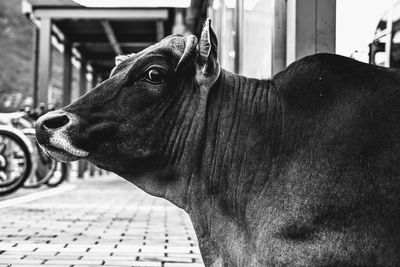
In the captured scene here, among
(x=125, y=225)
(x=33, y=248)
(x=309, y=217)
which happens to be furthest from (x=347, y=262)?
(x=125, y=225)

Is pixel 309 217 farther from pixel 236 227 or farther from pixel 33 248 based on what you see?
pixel 33 248

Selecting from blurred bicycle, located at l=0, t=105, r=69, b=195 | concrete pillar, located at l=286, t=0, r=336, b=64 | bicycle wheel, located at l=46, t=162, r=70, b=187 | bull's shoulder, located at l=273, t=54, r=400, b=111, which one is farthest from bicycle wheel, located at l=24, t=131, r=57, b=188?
bull's shoulder, located at l=273, t=54, r=400, b=111

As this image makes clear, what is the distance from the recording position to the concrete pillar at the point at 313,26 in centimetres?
382

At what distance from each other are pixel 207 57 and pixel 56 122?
0.57 metres

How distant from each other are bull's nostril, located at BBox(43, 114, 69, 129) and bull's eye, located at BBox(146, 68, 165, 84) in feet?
1.09

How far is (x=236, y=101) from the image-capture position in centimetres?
253

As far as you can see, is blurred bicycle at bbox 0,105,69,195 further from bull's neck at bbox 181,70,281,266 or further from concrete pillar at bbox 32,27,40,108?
bull's neck at bbox 181,70,281,266

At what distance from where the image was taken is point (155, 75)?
2.45 meters

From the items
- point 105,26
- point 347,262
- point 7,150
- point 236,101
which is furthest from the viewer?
point 105,26

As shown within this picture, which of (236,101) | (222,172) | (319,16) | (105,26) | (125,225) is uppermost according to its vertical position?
(105,26)

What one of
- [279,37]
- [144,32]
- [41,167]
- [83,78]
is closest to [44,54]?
[41,167]

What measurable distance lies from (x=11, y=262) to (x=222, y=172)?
1.87 m

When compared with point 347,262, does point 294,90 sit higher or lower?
higher

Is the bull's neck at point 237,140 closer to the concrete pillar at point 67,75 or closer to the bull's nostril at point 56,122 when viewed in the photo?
the bull's nostril at point 56,122
